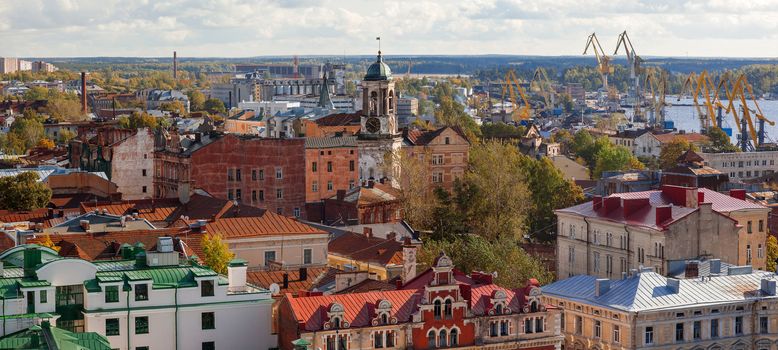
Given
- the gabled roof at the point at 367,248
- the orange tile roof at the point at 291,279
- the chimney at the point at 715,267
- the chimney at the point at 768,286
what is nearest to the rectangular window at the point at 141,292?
the orange tile roof at the point at 291,279

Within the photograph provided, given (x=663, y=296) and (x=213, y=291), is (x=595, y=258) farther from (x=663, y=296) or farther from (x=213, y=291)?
(x=213, y=291)

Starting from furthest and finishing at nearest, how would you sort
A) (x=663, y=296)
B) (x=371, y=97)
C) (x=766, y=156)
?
(x=766, y=156), (x=371, y=97), (x=663, y=296)

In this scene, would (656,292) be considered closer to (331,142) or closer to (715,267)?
(715,267)

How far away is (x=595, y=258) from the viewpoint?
216 ft

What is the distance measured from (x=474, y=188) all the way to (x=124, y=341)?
142 ft

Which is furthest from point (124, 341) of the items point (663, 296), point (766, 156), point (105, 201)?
point (766, 156)

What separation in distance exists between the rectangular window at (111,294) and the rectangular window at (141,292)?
0.52 m

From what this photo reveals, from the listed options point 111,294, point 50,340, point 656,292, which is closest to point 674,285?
point 656,292

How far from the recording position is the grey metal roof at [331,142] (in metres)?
87.2

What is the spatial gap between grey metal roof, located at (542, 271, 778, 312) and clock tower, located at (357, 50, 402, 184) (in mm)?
39249

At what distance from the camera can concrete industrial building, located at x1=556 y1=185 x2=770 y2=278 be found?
61.7 m

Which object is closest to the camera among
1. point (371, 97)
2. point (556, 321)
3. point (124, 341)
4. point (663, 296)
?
point (124, 341)

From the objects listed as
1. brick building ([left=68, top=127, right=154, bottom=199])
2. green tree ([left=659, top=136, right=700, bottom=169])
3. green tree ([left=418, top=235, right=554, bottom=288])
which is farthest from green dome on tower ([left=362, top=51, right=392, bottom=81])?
green tree ([left=659, top=136, right=700, bottom=169])

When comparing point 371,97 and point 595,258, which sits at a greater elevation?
point 371,97
